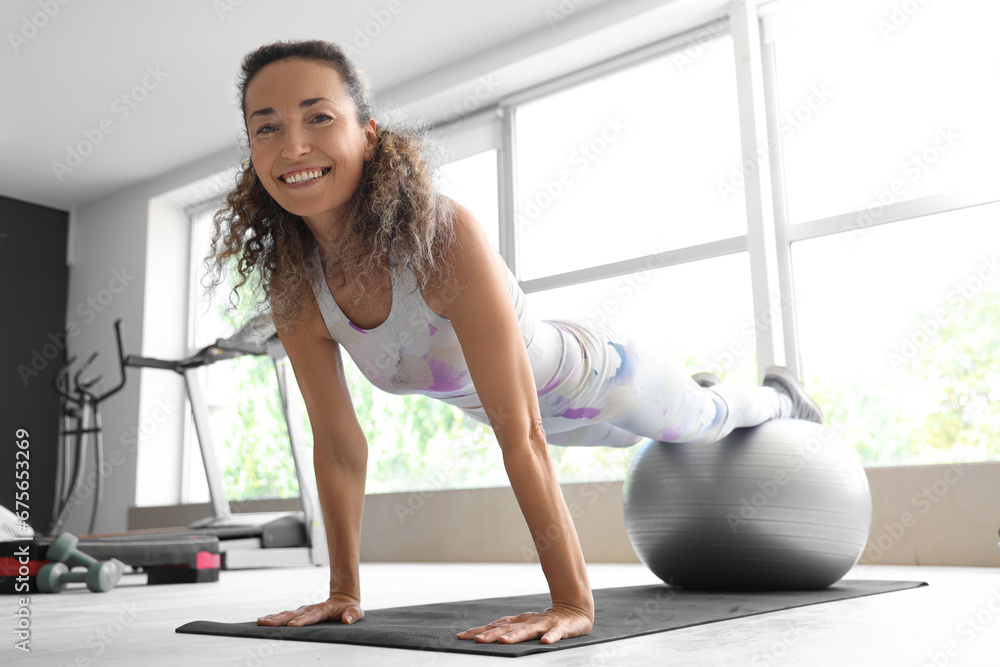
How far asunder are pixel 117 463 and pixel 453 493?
3.32 metres

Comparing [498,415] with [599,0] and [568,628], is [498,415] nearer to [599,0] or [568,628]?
[568,628]

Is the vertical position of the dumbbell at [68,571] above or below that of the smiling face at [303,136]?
below

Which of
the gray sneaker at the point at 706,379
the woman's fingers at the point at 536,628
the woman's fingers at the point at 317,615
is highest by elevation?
the gray sneaker at the point at 706,379

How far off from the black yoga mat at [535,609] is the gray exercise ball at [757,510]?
0.20 feet

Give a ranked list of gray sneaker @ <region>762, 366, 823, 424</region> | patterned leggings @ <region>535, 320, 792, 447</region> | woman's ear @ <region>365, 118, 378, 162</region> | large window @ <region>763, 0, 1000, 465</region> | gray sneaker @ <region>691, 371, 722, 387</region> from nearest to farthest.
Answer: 1. woman's ear @ <region>365, 118, 378, 162</region>
2. patterned leggings @ <region>535, 320, 792, 447</region>
3. gray sneaker @ <region>691, 371, 722, 387</region>
4. gray sneaker @ <region>762, 366, 823, 424</region>
5. large window @ <region>763, 0, 1000, 465</region>

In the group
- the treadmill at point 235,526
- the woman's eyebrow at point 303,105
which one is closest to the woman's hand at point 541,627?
the woman's eyebrow at point 303,105

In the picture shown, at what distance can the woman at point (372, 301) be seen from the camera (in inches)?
56.4

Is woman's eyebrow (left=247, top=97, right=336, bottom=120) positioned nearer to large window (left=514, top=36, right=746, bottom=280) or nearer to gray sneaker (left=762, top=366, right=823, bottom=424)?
gray sneaker (left=762, top=366, right=823, bottom=424)

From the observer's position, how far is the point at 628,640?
1.37m

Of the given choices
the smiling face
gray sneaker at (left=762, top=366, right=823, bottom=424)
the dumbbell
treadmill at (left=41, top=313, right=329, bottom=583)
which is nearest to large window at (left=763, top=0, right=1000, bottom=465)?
gray sneaker at (left=762, top=366, right=823, bottom=424)

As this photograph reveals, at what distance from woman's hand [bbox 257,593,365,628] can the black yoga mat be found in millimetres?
23

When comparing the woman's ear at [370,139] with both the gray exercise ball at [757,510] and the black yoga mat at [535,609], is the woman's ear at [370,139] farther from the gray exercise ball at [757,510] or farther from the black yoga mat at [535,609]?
the gray exercise ball at [757,510]

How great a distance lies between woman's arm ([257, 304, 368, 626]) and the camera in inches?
68.0

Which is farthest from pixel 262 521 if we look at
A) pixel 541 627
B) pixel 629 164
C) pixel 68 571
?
pixel 541 627
